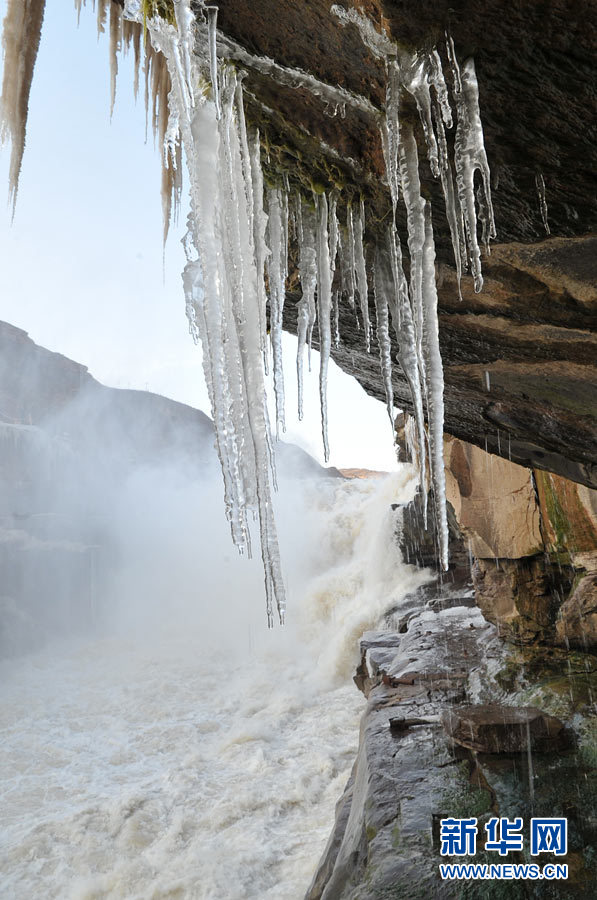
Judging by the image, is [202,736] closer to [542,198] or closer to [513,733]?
[513,733]

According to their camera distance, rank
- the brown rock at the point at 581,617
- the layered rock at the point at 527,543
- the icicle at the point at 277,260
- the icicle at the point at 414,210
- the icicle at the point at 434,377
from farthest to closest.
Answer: the layered rock at the point at 527,543 < the brown rock at the point at 581,617 < the icicle at the point at 277,260 < the icicle at the point at 434,377 < the icicle at the point at 414,210

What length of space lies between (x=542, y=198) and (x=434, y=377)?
2.47 ft

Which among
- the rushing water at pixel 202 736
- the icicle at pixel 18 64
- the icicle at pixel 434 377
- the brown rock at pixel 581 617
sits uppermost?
the icicle at pixel 18 64

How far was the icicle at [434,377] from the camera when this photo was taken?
217 cm

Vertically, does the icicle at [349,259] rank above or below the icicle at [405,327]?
above

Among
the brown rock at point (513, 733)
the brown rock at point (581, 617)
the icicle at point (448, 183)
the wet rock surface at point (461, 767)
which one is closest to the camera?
the icicle at point (448, 183)

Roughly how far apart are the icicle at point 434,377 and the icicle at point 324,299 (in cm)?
47

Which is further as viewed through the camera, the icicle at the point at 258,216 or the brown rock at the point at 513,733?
the brown rock at the point at 513,733

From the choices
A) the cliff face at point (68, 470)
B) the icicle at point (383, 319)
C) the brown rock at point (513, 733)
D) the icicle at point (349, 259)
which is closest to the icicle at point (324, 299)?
the icicle at point (349, 259)

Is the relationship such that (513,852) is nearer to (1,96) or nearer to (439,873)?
(439,873)

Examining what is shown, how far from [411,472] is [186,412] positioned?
2046 cm

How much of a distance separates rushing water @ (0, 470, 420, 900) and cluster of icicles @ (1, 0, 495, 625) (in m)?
4.96

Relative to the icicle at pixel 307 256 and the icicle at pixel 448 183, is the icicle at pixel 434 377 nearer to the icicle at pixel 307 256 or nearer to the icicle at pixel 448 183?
the icicle at pixel 448 183

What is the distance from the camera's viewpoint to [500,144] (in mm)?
A: 1766
